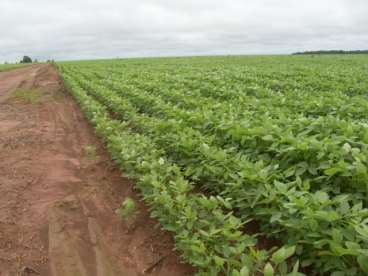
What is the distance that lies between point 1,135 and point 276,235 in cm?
653

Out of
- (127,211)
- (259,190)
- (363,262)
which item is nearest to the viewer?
(363,262)

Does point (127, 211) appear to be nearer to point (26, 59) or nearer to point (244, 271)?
point (244, 271)

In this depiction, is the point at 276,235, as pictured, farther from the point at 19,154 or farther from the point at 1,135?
the point at 1,135

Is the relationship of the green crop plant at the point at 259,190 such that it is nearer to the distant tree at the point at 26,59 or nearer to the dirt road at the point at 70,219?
the dirt road at the point at 70,219

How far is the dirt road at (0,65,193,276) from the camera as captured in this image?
344 centimetres

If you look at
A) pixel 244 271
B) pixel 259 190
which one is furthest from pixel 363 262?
pixel 259 190

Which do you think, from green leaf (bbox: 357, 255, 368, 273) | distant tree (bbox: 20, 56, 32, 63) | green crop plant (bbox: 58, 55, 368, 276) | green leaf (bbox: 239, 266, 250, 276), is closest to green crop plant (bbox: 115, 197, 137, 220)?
green crop plant (bbox: 58, 55, 368, 276)

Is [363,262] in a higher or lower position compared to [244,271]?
higher

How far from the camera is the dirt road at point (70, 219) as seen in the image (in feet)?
11.3

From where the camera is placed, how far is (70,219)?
4.21 m

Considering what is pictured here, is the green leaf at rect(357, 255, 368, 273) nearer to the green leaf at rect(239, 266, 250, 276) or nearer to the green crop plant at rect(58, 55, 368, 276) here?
the green crop plant at rect(58, 55, 368, 276)

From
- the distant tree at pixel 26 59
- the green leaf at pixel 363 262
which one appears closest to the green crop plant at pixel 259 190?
the green leaf at pixel 363 262

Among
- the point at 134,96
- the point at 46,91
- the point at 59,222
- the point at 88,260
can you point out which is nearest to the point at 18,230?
the point at 59,222

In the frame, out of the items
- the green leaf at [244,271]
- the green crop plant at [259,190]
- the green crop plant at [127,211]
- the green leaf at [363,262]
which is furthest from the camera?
the green crop plant at [127,211]
